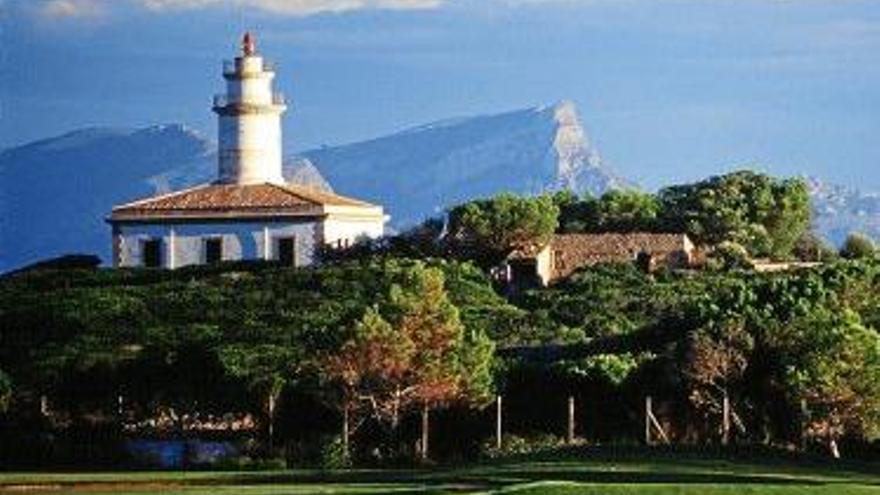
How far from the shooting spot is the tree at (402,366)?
4038 centimetres

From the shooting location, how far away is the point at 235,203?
66688mm

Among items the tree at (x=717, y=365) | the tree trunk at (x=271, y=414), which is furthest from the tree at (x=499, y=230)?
the tree at (x=717, y=365)

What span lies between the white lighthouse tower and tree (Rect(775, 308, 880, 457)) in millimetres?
31249

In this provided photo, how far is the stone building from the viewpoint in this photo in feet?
209

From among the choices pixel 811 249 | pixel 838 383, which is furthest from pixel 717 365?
pixel 811 249

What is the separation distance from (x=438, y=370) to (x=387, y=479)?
8.70m

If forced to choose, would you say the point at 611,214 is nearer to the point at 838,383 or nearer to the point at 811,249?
the point at 811,249

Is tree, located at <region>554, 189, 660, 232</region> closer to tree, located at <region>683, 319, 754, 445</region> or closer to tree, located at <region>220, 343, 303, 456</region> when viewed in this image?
tree, located at <region>220, 343, 303, 456</region>

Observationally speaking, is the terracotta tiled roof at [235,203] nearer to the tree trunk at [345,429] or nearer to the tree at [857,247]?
the tree at [857,247]

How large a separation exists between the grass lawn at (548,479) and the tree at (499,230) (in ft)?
93.0

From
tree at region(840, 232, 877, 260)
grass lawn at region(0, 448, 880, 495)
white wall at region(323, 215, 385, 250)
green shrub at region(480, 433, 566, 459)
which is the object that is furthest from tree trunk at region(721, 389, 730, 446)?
tree at region(840, 232, 877, 260)

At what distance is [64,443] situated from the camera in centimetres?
4175

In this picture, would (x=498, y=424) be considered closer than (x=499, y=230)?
Yes

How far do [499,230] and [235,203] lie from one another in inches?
306
